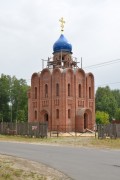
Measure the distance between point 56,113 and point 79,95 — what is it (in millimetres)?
4820

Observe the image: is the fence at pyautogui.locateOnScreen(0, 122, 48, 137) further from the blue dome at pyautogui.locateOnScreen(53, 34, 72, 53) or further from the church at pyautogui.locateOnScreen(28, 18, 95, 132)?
the blue dome at pyautogui.locateOnScreen(53, 34, 72, 53)

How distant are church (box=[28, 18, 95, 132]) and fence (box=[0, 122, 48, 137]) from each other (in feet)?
26.8

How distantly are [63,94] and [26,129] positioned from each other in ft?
37.1

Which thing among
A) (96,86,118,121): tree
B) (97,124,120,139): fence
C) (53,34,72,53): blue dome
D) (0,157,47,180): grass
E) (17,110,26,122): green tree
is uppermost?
(53,34,72,53): blue dome

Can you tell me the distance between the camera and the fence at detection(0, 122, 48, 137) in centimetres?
3800

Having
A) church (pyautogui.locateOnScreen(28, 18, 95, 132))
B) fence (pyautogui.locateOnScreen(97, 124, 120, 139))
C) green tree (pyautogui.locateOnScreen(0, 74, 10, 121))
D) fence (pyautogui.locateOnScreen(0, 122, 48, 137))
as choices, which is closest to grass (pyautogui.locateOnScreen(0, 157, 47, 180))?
fence (pyautogui.locateOnScreen(97, 124, 120, 139))

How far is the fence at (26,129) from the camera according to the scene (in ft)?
125

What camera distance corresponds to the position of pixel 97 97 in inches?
3907

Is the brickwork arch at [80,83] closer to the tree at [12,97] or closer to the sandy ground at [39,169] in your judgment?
the tree at [12,97]

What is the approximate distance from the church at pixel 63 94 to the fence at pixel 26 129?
8162mm

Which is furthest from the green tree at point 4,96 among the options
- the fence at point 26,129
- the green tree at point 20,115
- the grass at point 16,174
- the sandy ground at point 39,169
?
the grass at point 16,174

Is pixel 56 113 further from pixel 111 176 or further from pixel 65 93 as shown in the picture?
pixel 111 176

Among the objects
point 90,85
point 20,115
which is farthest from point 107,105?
point 90,85

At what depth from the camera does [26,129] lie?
40094 millimetres
